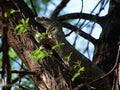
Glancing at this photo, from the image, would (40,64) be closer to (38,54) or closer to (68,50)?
(38,54)

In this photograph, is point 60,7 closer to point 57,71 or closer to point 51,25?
point 51,25

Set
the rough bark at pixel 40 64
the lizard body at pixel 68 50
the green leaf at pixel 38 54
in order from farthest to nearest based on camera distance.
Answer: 1. the lizard body at pixel 68 50
2. the rough bark at pixel 40 64
3. the green leaf at pixel 38 54

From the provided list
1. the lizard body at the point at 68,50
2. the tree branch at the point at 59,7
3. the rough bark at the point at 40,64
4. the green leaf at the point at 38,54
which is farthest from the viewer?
the tree branch at the point at 59,7

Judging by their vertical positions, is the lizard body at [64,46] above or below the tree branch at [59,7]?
below

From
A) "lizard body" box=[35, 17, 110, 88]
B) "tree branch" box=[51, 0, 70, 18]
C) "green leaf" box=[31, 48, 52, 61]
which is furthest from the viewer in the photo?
"tree branch" box=[51, 0, 70, 18]

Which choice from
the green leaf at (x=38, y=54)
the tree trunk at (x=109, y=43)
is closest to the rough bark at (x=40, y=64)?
the green leaf at (x=38, y=54)

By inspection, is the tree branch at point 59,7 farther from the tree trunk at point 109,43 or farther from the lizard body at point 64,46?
the tree trunk at point 109,43

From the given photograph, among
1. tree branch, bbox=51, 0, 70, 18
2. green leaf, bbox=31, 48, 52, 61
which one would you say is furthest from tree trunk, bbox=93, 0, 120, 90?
green leaf, bbox=31, 48, 52, 61

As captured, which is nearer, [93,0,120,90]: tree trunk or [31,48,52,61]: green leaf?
[31,48,52,61]: green leaf

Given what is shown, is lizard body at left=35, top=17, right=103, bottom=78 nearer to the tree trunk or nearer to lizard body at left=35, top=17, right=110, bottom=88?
lizard body at left=35, top=17, right=110, bottom=88

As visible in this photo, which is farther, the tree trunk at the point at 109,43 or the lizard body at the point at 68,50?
the tree trunk at the point at 109,43

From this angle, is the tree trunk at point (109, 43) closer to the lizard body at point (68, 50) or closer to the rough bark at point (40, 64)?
the lizard body at point (68, 50)

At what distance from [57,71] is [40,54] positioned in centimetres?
30

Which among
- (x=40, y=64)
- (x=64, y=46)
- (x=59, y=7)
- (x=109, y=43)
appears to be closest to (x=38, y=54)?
(x=40, y=64)
